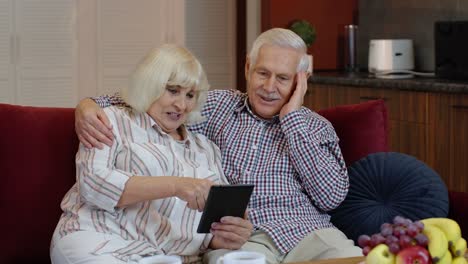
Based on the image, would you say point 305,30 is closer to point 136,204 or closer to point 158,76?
point 158,76

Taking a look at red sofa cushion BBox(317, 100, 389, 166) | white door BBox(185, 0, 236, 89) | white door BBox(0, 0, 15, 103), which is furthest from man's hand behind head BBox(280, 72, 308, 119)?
white door BBox(185, 0, 236, 89)

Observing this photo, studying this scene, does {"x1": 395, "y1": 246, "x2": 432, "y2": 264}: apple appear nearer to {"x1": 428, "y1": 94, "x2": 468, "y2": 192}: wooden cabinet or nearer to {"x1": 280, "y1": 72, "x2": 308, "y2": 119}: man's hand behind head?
{"x1": 280, "y1": 72, "x2": 308, "y2": 119}: man's hand behind head

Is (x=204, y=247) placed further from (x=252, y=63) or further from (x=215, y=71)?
(x=215, y=71)

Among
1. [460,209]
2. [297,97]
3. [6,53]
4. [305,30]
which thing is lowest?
[460,209]

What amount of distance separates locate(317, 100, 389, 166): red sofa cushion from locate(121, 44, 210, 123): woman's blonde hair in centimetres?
64

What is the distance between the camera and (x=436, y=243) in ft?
6.00

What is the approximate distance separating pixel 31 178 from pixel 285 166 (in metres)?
0.80

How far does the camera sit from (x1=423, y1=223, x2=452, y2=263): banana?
1826 millimetres

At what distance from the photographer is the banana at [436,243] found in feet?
5.99

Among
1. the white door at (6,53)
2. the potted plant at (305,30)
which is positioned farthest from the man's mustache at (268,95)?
the white door at (6,53)

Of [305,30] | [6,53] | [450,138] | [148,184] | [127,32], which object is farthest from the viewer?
[127,32]

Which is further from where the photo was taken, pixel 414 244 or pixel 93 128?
pixel 93 128

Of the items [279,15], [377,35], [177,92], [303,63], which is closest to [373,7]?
[377,35]

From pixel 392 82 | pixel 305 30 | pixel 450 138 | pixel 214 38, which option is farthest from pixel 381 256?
pixel 214 38
